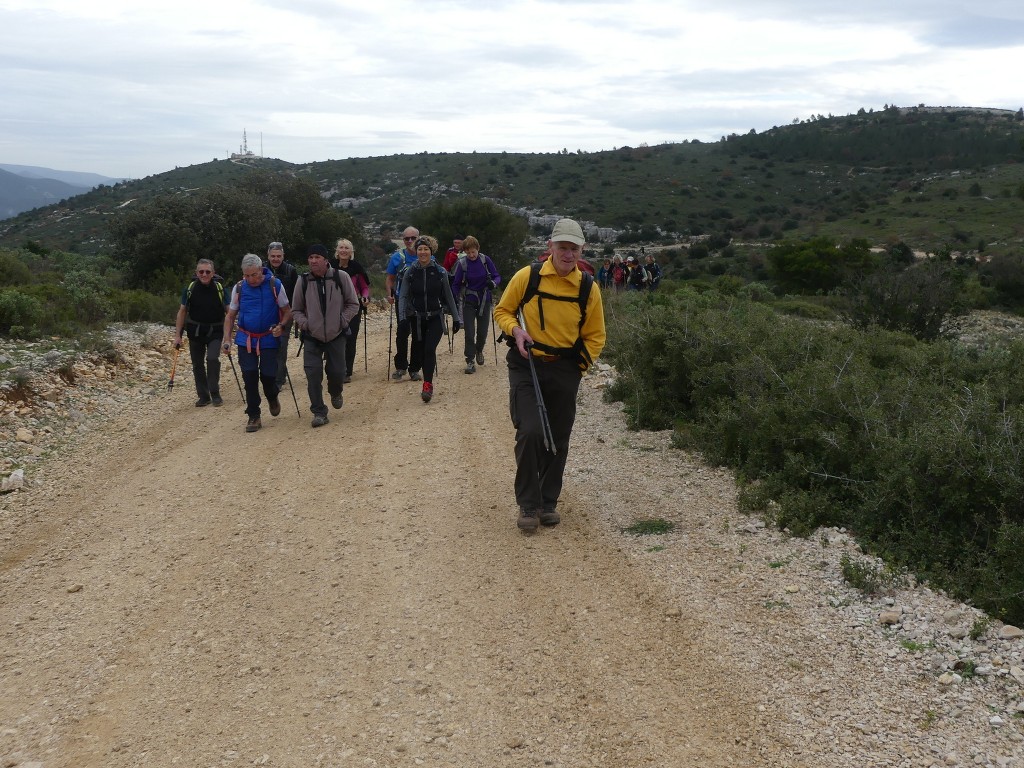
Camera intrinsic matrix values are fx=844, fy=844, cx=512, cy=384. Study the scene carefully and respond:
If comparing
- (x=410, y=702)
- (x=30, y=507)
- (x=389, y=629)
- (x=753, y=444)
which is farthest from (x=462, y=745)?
(x=30, y=507)

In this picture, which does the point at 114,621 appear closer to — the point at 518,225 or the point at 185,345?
the point at 185,345

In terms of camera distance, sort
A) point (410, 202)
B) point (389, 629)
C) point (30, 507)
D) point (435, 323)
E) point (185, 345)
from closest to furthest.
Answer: point (389, 629)
point (30, 507)
point (435, 323)
point (185, 345)
point (410, 202)

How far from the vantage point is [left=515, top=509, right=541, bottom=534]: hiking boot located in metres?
6.05

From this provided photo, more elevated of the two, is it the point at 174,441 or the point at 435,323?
the point at 435,323

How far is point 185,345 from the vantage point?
15500 millimetres

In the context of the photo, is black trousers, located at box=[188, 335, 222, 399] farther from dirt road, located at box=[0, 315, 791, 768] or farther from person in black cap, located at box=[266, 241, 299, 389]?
dirt road, located at box=[0, 315, 791, 768]

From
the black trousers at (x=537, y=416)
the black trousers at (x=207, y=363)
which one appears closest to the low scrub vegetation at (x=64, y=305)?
the black trousers at (x=207, y=363)

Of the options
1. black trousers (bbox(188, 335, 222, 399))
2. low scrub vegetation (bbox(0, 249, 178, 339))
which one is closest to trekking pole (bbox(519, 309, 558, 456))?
black trousers (bbox(188, 335, 222, 399))

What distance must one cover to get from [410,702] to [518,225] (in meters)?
30.7

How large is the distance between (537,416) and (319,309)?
4428mm

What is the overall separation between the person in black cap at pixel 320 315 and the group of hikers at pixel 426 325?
0.04ft

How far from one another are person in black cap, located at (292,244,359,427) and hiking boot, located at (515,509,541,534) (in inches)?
168

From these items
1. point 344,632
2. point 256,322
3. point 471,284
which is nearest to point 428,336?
point 471,284

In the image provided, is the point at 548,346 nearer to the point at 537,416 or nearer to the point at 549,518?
the point at 537,416
